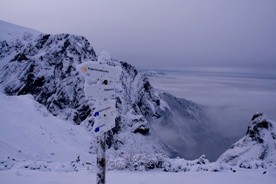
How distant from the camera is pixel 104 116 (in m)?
4.35

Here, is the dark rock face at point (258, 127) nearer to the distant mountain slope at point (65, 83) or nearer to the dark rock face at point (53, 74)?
the distant mountain slope at point (65, 83)

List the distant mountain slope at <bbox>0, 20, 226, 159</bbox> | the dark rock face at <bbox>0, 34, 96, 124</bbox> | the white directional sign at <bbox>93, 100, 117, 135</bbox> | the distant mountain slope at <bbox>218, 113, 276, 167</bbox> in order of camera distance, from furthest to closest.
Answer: the dark rock face at <bbox>0, 34, 96, 124</bbox>
the distant mountain slope at <bbox>0, 20, 226, 159</bbox>
the distant mountain slope at <bbox>218, 113, 276, 167</bbox>
the white directional sign at <bbox>93, 100, 117, 135</bbox>

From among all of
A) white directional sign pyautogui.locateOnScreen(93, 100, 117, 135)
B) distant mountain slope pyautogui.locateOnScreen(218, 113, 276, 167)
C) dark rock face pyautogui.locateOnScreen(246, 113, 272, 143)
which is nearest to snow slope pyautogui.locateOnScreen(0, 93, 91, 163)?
white directional sign pyautogui.locateOnScreen(93, 100, 117, 135)

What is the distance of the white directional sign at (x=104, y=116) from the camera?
13.9 feet

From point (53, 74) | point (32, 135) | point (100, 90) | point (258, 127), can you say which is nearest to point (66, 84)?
point (53, 74)

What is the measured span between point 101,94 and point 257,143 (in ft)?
110

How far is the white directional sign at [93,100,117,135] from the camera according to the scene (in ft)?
13.9

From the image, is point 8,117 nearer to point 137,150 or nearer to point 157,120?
point 137,150

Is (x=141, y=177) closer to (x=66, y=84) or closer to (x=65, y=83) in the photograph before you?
(x=66, y=84)

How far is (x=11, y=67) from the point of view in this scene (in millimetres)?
58812

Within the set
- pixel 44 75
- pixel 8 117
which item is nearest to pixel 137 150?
pixel 44 75

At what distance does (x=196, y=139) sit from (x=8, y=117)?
4344 inches

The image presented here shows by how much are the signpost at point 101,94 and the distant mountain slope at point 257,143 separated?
29.5 metres

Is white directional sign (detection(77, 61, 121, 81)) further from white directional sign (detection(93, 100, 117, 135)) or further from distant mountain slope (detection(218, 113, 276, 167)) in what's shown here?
distant mountain slope (detection(218, 113, 276, 167))
